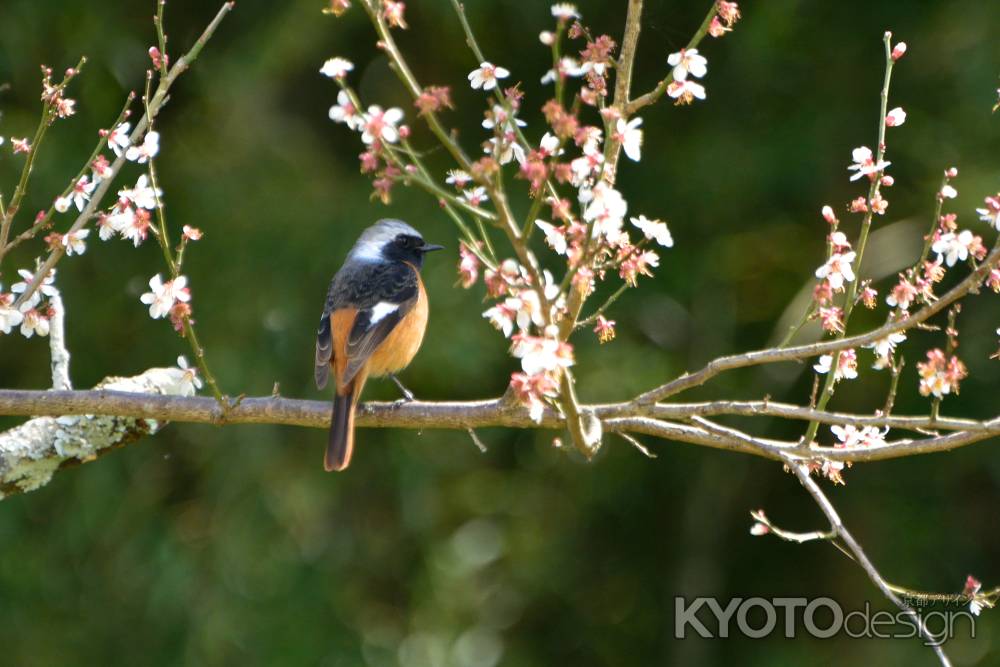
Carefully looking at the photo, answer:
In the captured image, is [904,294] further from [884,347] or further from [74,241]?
[74,241]

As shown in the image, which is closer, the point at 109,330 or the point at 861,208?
the point at 861,208

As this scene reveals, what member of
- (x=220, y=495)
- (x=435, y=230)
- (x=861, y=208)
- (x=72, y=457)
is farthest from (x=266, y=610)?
(x=861, y=208)

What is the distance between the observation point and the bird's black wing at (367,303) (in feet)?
13.9

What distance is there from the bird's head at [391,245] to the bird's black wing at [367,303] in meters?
0.21

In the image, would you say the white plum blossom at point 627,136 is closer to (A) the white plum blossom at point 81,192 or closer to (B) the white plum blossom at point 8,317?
(A) the white plum blossom at point 81,192

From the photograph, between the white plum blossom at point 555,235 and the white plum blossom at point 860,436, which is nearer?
the white plum blossom at point 555,235

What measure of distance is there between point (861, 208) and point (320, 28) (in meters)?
4.80

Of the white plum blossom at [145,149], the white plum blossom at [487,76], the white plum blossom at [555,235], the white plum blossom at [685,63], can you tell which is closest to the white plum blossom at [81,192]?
the white plum blossom at [145,149]

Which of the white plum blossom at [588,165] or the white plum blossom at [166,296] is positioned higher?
the white plum blossom at [588,165]

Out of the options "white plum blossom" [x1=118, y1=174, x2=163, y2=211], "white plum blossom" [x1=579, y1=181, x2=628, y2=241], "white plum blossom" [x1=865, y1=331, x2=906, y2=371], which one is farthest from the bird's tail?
"white plum blossom" [x1=865, y1=331, x2=906, y2=371]

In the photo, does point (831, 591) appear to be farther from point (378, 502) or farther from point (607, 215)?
point (607, 215)

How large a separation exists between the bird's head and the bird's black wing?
21 cm

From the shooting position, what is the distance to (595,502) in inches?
282

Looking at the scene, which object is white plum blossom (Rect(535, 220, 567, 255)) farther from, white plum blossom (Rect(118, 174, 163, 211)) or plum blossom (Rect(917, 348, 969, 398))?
white plum blossom (Rect(118, 174, 163, 211))
